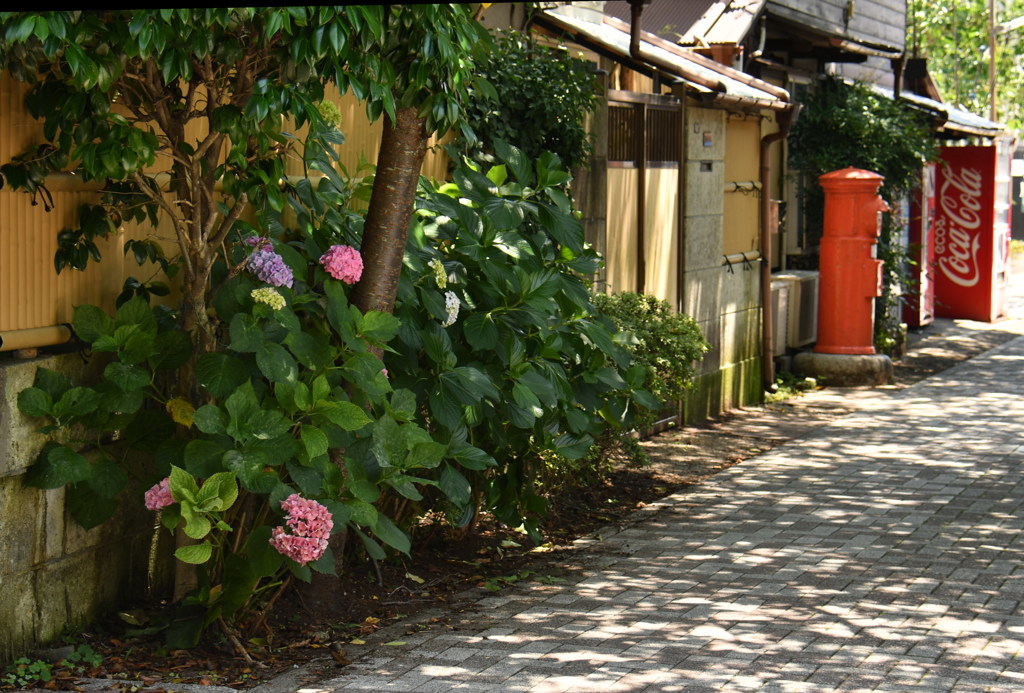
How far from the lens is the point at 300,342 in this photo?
5.00 metres

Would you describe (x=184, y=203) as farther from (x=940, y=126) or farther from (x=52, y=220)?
(x=940, y=126)

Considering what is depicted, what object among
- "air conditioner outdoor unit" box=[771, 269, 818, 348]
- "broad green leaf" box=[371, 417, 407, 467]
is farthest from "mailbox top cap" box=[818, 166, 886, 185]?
"broad green leaf" box=[371, 417, 407, 467]


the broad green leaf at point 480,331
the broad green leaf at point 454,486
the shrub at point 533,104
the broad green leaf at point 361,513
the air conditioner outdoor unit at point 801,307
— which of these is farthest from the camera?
the air conditioner outdoor unit at point 801,307

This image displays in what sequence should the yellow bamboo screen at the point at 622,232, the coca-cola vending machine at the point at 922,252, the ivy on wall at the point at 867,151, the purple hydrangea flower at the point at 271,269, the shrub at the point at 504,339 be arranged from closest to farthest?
the purple hydrangea flower at the point at 271,269, the shrub at the point at 504,339, the yellow bamboo screen at the point at 622,232, the ivy on wall at the point at 867,151, the coca-cola vending machine at the point at 922,252

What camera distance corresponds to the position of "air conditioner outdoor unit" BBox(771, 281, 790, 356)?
13078 mm

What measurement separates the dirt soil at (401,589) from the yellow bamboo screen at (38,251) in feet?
4.19

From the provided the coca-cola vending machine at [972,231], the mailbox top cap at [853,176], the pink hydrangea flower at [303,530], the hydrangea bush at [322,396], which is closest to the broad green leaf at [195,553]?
the hydrangea bush at [322,396]

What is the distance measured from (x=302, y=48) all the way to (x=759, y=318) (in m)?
8.99

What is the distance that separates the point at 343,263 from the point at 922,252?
13.9m

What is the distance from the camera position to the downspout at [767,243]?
41.3ft

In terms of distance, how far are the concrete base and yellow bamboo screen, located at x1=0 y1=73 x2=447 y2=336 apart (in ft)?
29.6

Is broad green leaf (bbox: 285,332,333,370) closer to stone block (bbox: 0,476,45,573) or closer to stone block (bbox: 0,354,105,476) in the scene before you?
stone block (bbox: 0,354,105,476)

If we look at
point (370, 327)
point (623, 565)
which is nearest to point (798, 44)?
point (623, 565)

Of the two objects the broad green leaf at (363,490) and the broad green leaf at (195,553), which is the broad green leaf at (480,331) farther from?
the broad green leaf at (195,553)
